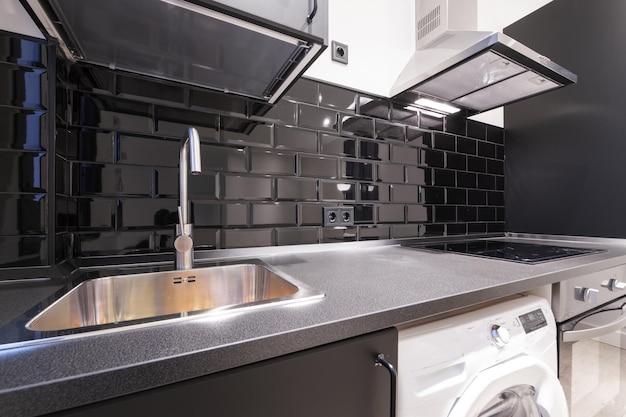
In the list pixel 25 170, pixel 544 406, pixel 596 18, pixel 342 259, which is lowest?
pixel 544 406

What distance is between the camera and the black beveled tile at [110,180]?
824 mm

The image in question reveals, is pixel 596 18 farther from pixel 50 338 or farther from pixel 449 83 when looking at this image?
pixel 50 338

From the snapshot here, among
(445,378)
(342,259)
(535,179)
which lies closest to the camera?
(445,378)

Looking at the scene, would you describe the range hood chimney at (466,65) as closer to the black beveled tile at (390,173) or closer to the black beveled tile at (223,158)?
the black beveled tile at (390,173)

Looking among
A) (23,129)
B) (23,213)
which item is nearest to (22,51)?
(23,129)

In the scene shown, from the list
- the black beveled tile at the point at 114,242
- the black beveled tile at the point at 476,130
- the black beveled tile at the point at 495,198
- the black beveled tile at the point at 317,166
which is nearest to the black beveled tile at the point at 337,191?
the black beveled tile at the point at 317,166

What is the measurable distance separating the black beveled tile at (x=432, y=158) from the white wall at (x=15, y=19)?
1583 millimetres

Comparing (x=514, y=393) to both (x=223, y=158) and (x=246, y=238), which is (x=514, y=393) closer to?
(x=246, y=238)

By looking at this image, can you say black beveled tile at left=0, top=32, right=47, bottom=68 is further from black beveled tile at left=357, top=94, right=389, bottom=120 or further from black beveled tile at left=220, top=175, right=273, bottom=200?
black beveled tile at left=357, top=94, right=389, bottom=120

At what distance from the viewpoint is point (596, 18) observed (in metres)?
1.62

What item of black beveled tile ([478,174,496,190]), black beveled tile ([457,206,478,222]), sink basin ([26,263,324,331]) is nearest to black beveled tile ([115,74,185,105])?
sink basin ([26,263,324,331])

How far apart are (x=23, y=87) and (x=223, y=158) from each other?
53cm

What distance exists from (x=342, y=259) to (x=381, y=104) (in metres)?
0.85

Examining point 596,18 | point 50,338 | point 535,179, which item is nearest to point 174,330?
point 50,338
